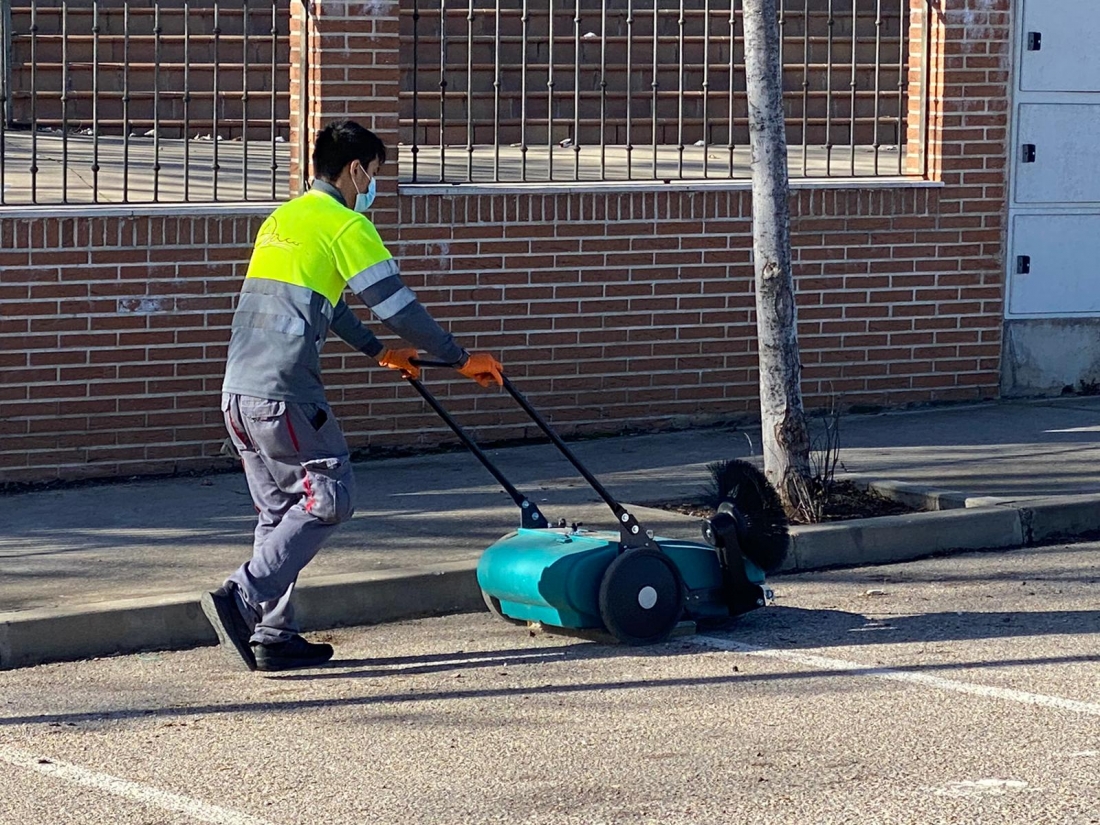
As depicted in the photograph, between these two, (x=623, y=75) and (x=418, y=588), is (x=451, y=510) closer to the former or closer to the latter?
(x=418, y=588)

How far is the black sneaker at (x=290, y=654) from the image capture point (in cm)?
623

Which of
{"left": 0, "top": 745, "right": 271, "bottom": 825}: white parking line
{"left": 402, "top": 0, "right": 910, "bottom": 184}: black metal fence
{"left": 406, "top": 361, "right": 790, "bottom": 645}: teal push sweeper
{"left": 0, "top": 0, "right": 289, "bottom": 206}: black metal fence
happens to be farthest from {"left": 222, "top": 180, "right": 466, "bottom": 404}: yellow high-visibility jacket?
{"left": 402, "top": 0, "right": 910, "bottom": 184}: black metal fence

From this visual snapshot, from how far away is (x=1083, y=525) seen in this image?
8.45 m

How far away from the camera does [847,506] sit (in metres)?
8.38

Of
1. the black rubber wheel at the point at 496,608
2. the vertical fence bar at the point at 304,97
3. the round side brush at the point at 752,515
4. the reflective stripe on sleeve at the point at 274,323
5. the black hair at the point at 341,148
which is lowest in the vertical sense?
the black rubber wheel at the point at 496,608

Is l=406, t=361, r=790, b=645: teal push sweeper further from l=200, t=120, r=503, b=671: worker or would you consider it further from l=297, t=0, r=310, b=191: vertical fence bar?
l=297, t=0, r=310, b=191: vertical fence bar

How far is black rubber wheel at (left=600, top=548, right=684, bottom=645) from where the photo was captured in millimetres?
6289

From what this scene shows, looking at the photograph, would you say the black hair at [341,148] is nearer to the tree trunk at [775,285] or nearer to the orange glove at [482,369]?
the orange glove at [482,369]

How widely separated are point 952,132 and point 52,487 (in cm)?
542

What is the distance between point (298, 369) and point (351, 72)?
3640mm

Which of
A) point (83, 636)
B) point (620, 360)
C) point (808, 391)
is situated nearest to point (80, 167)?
point (620, 360)

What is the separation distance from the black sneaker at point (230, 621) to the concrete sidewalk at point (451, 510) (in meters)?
0.47

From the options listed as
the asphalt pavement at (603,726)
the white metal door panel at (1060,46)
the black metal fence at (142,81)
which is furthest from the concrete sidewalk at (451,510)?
the black metal fence at (142,81)

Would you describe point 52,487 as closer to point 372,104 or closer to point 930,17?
point 372,104
